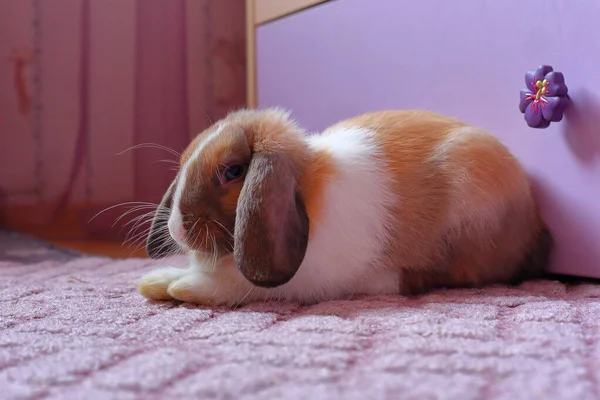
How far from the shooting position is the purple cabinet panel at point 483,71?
4.01ft

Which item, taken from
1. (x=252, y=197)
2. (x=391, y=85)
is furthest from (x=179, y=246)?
(x=391, y=85)

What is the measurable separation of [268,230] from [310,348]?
265 millimetres

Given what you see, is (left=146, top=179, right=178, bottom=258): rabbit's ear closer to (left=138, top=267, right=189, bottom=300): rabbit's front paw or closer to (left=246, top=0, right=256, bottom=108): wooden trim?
(left=138, top=267, right=189, bottom=300): rabbit's front paw

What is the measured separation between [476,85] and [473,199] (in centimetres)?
34

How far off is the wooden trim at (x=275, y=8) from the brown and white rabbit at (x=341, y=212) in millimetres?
633

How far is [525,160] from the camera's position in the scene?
1.32 meters

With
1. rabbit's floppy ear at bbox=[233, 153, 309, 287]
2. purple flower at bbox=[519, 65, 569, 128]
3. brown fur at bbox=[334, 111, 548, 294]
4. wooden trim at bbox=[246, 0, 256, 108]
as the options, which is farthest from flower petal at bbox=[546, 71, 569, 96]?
wooden trim at bbox=[246, 0, 256, 108]

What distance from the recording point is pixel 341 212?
110 cm

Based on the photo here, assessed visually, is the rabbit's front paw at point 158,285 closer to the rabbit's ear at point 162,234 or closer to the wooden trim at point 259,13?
the rabbit's ear at point 162,234

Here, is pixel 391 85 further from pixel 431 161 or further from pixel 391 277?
pixel 391 277

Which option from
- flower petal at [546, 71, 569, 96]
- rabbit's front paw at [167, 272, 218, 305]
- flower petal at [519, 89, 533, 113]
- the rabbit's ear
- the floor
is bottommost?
the floor

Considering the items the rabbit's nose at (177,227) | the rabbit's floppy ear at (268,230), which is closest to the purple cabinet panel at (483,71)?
the rabbit's floppy ear at (268,230)

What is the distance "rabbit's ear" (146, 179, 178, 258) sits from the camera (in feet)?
3.86

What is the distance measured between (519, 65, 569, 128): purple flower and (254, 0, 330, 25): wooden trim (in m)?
0.68
